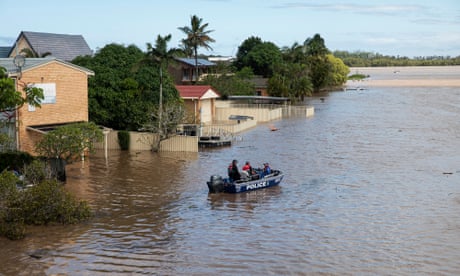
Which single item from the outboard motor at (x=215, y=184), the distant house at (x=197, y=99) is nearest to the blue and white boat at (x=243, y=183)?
the outboard motor at (x=215, y=184)

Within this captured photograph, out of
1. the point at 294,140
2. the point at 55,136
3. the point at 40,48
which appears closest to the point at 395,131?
the point at 294,140

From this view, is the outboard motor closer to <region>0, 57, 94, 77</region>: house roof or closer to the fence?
the fence

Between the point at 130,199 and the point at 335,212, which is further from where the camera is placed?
the point at 130,199

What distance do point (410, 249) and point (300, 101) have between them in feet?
257

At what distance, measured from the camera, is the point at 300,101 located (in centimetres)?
9881

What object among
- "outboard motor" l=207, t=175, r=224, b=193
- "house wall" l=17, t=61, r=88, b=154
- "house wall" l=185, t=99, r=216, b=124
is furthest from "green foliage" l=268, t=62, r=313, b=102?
"outboard motor" l=207, t=175, r=224, b=193

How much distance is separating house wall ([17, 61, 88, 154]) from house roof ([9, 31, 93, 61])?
129 feet

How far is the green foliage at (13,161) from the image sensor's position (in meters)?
27.8

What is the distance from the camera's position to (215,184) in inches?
1139

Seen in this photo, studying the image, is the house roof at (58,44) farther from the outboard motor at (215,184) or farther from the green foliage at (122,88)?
the outboard motor at (215,184)

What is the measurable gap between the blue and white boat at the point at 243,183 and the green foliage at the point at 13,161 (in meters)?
8.36

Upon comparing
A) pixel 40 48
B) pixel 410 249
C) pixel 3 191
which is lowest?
pixel 410 249

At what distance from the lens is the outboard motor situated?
28.9 metres

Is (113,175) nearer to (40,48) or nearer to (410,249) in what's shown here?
(410,249)
